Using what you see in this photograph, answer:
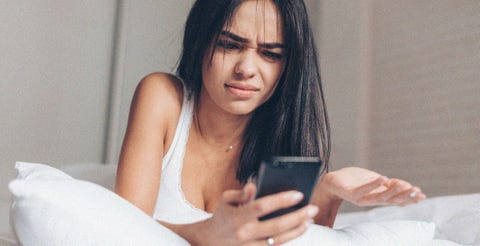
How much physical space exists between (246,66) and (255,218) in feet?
1.36

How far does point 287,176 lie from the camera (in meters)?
0.63

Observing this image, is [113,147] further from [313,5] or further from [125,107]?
[313,5]

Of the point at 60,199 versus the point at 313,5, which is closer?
the point at 60,199

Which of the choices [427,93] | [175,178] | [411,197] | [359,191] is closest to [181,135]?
[175,178]

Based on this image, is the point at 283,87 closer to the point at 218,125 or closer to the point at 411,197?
the point at 218,125

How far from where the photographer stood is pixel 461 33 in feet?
5.98

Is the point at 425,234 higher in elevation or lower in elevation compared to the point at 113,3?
lower

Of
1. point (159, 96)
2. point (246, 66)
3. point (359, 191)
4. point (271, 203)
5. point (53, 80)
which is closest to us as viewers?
point (271, 203)

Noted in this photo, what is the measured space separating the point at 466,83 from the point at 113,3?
4.78 feet

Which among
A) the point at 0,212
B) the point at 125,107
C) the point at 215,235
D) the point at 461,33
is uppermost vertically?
the point at 461,33

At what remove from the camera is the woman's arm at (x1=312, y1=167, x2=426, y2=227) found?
771 millimetres

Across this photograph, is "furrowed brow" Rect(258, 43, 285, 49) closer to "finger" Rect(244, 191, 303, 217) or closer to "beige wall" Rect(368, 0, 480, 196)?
"finger" Rect(244, 191, 303, 217)

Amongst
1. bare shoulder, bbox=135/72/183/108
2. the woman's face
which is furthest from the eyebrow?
bare shoulder, bbox=135/72/183/108

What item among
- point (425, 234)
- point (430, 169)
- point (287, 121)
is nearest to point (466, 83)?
point (430, 169)
